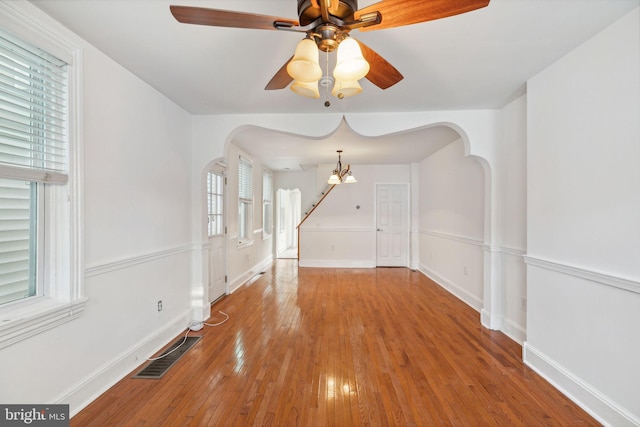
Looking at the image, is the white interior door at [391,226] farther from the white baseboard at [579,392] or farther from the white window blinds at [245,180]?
the white baseboard at [579,392]

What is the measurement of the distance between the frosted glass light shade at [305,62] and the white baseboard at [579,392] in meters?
2.62

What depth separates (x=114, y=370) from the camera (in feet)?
6.88

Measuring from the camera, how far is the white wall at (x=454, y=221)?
146 inches

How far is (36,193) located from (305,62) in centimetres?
181

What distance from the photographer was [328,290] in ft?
15.3

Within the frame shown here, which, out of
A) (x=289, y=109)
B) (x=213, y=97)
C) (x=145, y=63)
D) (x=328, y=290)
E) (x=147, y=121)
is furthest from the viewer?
(x=328, y=290)

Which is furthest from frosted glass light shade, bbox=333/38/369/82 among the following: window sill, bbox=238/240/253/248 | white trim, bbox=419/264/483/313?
window sill, bbox=238/240/253/248

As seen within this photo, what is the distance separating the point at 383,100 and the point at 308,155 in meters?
2.87

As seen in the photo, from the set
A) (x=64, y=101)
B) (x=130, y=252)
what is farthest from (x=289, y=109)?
(x=130, y=252)

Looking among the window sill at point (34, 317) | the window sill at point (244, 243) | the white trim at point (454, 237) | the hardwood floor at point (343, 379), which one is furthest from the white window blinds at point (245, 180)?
the white trim at point (454, 237)

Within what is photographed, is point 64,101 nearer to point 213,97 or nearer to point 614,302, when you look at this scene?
point 213,97

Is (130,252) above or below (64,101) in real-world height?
below

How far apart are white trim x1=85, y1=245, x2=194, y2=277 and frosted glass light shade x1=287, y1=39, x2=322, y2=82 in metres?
1.94

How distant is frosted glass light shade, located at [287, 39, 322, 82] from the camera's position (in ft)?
4.02
